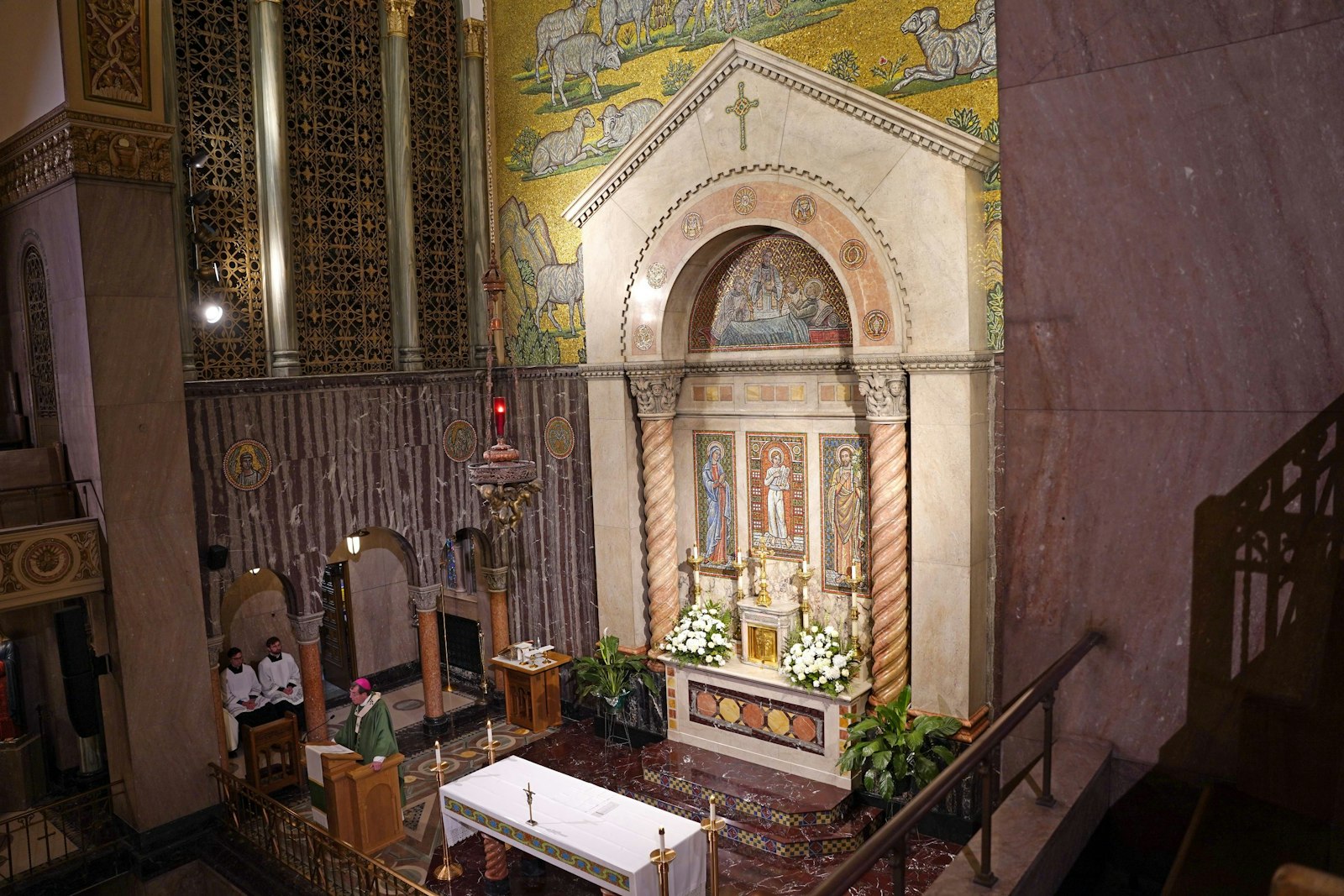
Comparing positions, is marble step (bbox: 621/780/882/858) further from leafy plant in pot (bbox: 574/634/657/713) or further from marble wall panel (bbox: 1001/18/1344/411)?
marble wall panel (bbox: 1001/18/1344/411)

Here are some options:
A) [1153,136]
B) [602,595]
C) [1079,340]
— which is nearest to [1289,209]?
[1153,136]

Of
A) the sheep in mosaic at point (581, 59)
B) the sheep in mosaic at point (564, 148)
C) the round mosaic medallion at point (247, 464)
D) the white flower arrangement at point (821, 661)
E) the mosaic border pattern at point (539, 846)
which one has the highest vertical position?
the sheep in mosaic at point (581, 59)

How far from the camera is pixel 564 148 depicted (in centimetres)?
1230

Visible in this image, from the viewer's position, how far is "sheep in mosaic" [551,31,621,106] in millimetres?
11648

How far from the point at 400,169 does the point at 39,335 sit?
4.70 meters

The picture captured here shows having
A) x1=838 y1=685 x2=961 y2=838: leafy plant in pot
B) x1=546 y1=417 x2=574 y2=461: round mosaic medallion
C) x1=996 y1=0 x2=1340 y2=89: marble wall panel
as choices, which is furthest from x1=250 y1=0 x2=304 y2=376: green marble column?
x1=996 y1=0 x2=1340 y2=89: marble wall panel

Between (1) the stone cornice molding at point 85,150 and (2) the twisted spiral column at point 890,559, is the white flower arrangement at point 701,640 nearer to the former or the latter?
(2) the twisted spiral column at point 890,559

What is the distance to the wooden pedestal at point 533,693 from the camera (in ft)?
39.6

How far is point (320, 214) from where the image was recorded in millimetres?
11531

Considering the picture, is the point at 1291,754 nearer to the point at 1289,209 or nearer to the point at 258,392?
the point at 1289,209

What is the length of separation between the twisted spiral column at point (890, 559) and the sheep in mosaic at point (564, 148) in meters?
5.68

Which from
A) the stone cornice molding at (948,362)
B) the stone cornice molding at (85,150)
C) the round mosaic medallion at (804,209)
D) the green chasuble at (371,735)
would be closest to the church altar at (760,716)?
the green chasuble at (371,735)

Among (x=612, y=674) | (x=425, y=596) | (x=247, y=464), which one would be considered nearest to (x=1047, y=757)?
(x=612, y=674)

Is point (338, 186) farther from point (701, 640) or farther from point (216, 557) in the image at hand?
point (701, 640)
